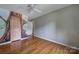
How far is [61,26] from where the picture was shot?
238 centimetres

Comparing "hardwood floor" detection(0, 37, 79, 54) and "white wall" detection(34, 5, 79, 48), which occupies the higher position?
"white wall" detection(34, 5, 79, 48)

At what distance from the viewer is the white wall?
7.73 ft

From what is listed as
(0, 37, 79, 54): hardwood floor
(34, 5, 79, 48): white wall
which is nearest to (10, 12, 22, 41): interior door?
(0, 37, 79, 54): hardwood floor

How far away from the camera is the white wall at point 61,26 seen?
236 cm

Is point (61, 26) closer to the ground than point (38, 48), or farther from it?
farther from it

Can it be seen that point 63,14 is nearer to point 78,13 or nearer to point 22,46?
point 78,13

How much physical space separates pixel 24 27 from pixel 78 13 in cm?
85

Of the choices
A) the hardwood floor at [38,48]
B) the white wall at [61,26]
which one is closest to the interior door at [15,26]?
the hardwood floor at [38,48]

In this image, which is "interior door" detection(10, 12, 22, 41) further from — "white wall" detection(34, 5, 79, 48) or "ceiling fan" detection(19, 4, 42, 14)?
"white wall" detection(34, 5, 79, 48)

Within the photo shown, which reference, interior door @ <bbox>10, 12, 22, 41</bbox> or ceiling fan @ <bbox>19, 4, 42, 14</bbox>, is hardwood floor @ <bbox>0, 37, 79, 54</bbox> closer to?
interior door @ <bbox>10, 12, 22, 41</bbox>

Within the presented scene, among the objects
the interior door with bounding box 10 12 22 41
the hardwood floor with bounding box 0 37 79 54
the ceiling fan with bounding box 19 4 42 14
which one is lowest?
the hardwood floor with bounding box 0 37 79 54

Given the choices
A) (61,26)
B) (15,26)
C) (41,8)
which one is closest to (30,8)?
(41,8)

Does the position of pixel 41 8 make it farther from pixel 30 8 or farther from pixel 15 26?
pixel 15 26
